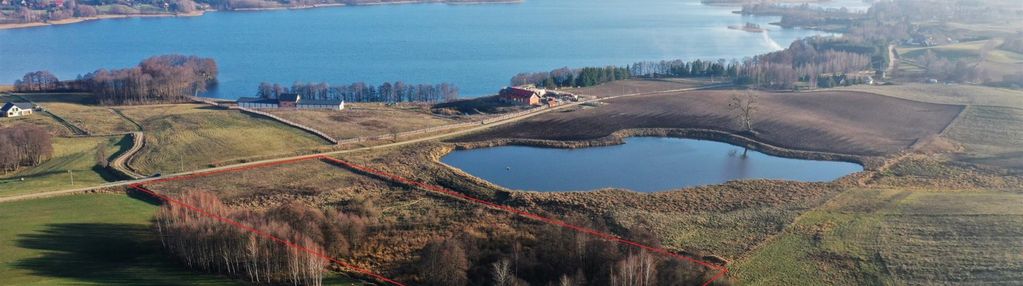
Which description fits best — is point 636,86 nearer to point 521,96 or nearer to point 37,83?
point 521,96

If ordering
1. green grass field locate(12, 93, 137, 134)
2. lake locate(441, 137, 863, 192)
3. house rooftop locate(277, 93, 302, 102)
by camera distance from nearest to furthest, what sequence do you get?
lake locate(441, 137, 863, 192), green grass field locate(12, 93, 137, 134), house rooftop locate(277, 93, 302, 102)

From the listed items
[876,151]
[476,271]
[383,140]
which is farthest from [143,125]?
[876,151]

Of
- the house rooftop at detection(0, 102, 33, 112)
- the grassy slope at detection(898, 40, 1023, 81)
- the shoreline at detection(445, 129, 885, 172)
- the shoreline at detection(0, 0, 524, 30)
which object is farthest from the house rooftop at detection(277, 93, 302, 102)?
the shoreline at detection(0, 0, 524, 30)

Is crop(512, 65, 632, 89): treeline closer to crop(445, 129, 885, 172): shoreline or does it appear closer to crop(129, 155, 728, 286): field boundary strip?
crop(445, 129, 885, 172): shoreline

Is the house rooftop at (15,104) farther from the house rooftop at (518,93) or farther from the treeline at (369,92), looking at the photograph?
the house rooftop at (518,93)

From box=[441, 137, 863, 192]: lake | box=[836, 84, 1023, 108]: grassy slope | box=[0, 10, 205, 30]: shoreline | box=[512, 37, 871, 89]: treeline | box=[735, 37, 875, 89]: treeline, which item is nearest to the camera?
box=[441, 137, 863, 192]: lake

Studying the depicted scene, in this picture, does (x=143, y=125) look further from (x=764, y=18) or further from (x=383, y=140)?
(x=764, y=18)

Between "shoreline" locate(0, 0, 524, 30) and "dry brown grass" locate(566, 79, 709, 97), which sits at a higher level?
"shoreline" locate(0, 0, 524, 30)
